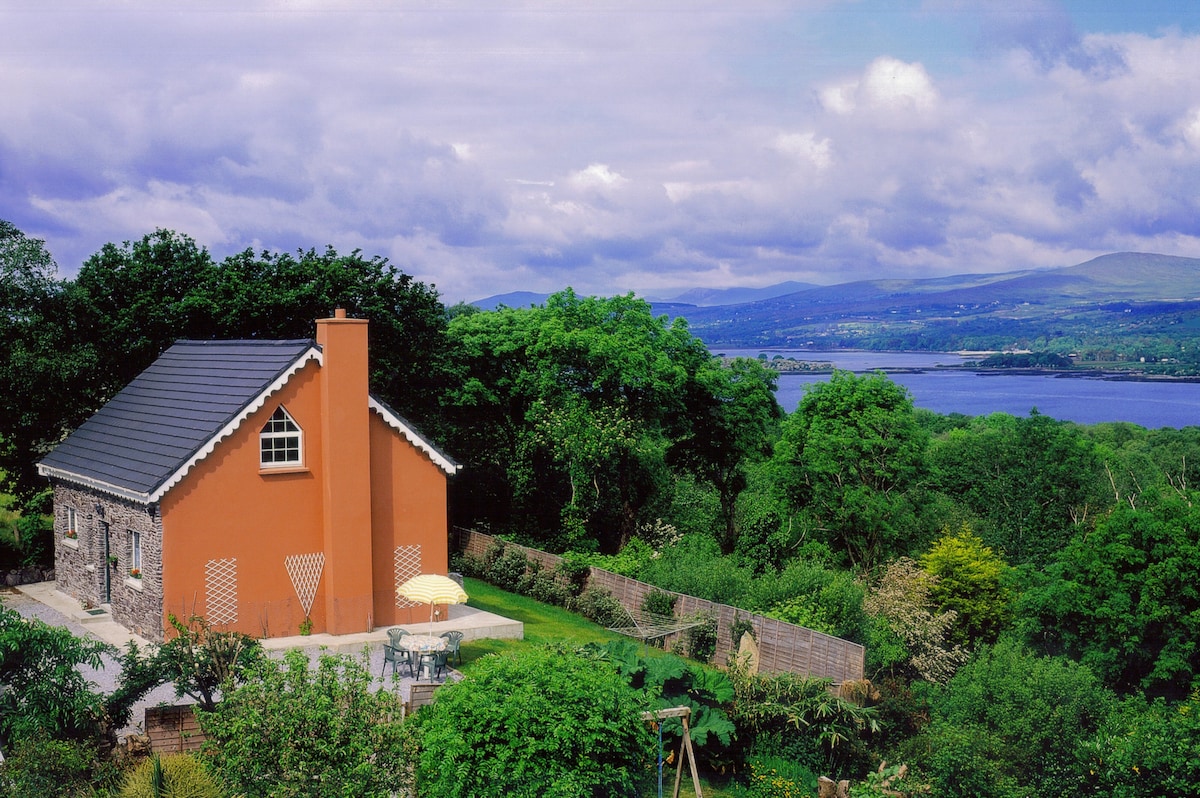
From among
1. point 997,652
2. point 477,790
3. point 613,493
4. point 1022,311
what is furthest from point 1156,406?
point 1022,311

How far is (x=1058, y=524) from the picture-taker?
4022 centimetres

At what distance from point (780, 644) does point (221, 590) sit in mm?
11712

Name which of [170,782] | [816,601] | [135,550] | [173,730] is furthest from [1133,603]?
[135,550]

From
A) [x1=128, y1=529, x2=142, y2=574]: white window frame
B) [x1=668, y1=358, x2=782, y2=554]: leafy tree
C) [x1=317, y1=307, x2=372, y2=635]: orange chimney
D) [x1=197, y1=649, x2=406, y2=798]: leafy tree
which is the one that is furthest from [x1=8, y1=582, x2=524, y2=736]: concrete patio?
[x1=668, y1=358, x2=782, y2=554]: leafy tree

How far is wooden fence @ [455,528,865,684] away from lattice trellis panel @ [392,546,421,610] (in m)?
6.32

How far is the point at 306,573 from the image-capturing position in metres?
23.2

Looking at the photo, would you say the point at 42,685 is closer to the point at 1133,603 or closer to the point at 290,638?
the point at 290,638

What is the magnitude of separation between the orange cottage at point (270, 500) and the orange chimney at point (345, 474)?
1.2 inches

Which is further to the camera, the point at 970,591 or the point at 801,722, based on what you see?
the point at 970,591

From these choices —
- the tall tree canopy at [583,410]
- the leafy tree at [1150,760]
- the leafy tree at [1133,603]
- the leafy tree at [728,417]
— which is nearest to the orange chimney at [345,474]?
the tall tree canopy at [583,410]

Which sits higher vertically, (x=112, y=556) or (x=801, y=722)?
(x=112, y=556)

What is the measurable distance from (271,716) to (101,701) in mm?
4613

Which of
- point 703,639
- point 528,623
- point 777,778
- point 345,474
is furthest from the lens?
point 528,623

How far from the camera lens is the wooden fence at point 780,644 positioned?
22453 mm
